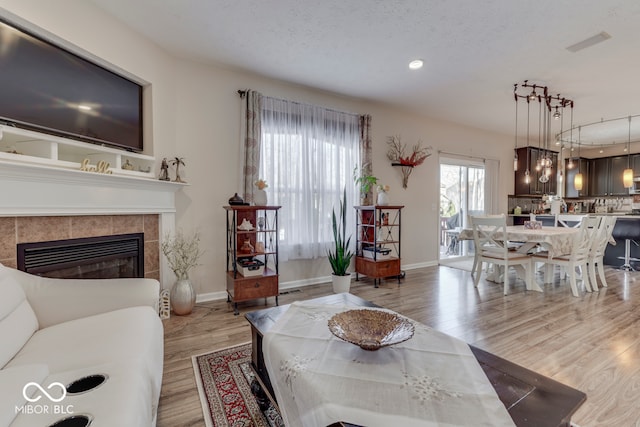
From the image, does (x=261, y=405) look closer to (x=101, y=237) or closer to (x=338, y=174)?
(x=101, y=237)

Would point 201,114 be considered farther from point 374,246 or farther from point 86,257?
point 374,246

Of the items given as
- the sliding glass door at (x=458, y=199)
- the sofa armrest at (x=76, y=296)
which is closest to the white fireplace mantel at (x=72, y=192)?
the sofa armrest at (x=76, y=296)

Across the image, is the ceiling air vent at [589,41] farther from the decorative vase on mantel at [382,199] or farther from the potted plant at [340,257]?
the potted plant at [340,257]

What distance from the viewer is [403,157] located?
487 cm

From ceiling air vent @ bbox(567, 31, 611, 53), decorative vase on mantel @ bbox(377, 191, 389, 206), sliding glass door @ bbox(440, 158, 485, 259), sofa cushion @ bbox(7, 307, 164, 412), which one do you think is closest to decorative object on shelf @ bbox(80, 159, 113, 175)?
sofa cushion @ bbox(7, 307, 164, 412)

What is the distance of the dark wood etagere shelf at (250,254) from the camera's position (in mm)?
3002

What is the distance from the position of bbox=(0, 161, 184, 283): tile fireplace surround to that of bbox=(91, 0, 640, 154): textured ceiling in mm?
1417

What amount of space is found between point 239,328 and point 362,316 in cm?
155

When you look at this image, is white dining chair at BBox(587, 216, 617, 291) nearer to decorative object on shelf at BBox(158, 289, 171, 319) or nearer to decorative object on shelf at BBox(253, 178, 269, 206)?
decorative object on shelf at BBox(253, 178, 269, 206)

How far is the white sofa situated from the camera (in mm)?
947

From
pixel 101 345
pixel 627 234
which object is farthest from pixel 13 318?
pixel 627 234

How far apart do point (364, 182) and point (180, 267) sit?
8.58ft

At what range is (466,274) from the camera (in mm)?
4621

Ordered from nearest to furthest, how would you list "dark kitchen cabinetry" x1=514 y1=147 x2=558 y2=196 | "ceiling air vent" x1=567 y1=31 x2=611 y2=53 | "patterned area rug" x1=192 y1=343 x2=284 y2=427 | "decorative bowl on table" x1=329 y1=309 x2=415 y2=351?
"decorative bowl on table" x1=329 y1=309 x2=415 y2=351 → "patterned area rug" x1=192 y1=343 x2=284 y2=427 → "ceiling air vent" x1=567 y1=31 x2=611 y2=53 → "dark kitchen cabinetry" x1=514 y1=147 x2=558 y2=196
